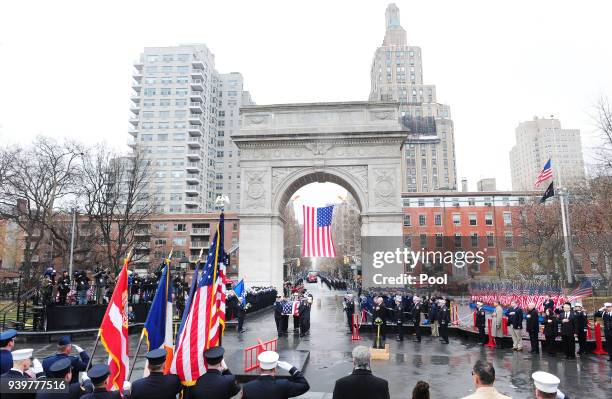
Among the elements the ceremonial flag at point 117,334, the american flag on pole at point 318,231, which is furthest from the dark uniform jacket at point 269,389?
the american flag on pole at point 318,231

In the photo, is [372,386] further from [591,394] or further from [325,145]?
[325,145]

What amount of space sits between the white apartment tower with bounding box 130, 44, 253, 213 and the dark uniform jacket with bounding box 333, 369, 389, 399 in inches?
3112

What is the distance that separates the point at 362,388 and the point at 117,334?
12.1 ft

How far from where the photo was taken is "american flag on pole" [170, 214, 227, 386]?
579 cm

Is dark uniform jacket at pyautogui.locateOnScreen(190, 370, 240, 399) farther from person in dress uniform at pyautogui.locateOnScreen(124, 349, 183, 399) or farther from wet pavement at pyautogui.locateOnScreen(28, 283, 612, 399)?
wet pavement at pyautogui.locateOnScreen(28, 283, 612, 399)

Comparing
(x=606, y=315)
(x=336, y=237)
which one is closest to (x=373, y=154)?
(x=606, y=315)

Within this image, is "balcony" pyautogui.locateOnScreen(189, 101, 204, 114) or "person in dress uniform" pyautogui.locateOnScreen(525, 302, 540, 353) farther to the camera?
"balcony" pyautogui.locateOnScreen(189, 101, 204, 114)

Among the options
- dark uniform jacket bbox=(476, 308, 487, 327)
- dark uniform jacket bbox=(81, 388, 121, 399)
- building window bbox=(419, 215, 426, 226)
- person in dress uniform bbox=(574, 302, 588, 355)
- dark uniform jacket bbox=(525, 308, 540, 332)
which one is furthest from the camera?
building window bbox=(419, 215, 426, 226)

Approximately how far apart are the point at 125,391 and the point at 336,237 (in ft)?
345

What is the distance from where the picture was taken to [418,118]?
11219 cm

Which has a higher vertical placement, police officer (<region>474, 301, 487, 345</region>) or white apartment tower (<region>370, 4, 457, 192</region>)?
white apartment tower (<region>370, 4, 457, 192</region>)

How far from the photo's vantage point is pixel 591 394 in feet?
31.1

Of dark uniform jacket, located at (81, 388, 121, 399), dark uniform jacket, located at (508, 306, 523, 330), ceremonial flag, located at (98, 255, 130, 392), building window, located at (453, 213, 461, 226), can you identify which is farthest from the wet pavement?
building window, located at (453, 213, 461, 226)

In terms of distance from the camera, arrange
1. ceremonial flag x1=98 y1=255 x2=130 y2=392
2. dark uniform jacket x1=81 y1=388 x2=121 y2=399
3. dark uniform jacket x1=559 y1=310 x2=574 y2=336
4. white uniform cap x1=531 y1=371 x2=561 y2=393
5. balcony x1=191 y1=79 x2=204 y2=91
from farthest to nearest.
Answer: balcony x1=191 y1=79 x2=204 y2=91 < dark uniform jacket x1=559 y1=310 x2=574 y2=336 < ceremonial flag x1=98 y1=255 x2=130 y2=392 < dark uniform jacket x1=81 y1=388 x2=121 y2=399 < white uniform cap x1=531 y1=371 x2=561 y2=393
